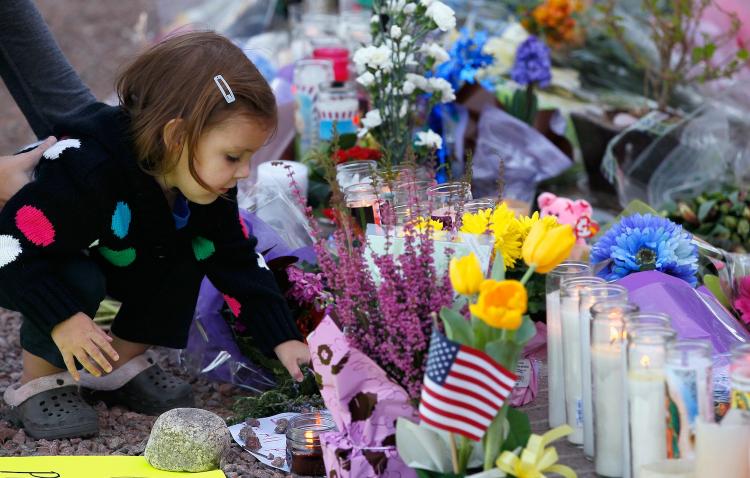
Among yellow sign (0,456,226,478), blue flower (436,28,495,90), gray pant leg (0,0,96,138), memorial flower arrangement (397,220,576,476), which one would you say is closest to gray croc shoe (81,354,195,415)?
yellow sign (0,456,226,478)

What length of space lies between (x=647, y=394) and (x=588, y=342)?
21cm

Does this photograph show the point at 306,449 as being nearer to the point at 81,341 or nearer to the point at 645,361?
the point at 81,341

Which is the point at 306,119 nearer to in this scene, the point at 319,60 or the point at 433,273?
the point at 319,60

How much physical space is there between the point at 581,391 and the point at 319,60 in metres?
2.45

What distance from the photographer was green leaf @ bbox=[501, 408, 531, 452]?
1929 millimetres

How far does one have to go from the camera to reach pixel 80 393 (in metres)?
2.85

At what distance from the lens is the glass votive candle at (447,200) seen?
2318mm

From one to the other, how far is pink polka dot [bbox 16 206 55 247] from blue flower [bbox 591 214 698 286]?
1302mm

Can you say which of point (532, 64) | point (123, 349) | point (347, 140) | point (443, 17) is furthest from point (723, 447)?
point (532, 64)

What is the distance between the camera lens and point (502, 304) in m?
1.74

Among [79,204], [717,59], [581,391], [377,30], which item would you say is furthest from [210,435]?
[717,59]

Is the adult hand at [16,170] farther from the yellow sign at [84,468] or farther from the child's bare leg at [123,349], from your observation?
the yellow sign at [84,468]

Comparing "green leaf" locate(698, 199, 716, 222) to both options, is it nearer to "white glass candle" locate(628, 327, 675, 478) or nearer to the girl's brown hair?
the girl's brown hair

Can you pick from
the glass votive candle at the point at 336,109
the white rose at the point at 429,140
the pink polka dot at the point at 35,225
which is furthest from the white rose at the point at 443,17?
the pink polka dot at the point at 35,225
